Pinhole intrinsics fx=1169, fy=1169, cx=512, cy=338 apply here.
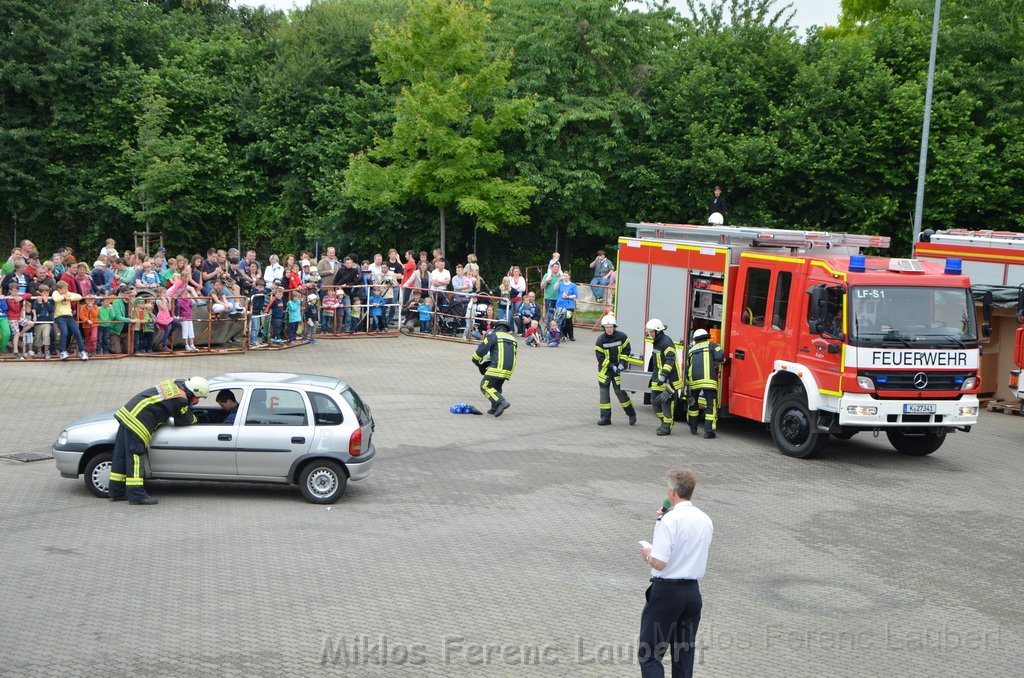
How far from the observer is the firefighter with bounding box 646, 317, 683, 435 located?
17141 mm

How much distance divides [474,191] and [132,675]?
78.9 feet

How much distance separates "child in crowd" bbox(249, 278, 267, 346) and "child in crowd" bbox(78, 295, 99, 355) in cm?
326

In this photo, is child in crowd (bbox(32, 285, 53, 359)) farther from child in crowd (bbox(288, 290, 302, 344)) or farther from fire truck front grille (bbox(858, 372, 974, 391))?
fire truck front grille (bbox(858, 372, 974, 391))

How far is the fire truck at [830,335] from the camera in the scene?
15119 millimetres

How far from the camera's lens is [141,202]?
111ft

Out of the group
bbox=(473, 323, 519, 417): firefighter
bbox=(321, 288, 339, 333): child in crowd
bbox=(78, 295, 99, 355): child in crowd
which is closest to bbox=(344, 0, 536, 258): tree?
bbox=(321, 288, 339, 333): child in crowd

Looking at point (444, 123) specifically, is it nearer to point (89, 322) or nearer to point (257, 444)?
point (89, 322)

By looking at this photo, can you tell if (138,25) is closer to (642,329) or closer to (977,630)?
(642,329)

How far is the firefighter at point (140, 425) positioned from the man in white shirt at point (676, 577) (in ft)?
22.6

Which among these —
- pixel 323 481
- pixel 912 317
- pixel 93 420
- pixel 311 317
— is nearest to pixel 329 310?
pixel 311 317

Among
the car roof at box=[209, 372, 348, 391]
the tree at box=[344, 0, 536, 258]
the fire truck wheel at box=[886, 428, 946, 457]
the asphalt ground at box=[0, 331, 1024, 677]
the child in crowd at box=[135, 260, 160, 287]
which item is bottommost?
the asphalt ground at box=[0, 331, 1024, 677]

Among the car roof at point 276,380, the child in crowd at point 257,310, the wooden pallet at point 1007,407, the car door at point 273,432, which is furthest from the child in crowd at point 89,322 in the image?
the wooden pallet at point 1007,407

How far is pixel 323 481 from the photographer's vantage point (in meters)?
13.1

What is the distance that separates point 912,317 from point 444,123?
17542mm
